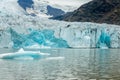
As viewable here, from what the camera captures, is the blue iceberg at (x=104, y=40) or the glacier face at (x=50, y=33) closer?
the glacier face at (x=50, y=33)

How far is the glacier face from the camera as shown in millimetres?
48750

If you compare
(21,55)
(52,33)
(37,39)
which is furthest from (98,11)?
(21,55)

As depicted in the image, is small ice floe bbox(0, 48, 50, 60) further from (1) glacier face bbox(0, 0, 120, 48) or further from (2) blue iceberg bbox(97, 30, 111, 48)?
(2) blue iceberg bbox(97, 30, 111, 48)

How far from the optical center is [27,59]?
84.4 feet

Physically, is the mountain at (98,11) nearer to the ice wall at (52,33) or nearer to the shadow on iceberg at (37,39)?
the ice wall at (52,33)

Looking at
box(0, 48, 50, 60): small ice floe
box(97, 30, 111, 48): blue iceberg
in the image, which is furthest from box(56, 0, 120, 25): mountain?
box(0, 48, 50, 60): small ice floe

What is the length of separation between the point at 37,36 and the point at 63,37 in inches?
174

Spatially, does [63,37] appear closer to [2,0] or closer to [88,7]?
[88,7]

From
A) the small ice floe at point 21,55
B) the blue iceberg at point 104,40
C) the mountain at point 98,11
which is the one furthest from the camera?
the mountain at point 98,11

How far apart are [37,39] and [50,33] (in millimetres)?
2284

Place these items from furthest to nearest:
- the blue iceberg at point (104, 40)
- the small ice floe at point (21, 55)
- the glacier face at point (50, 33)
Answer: the blue iceberg at point (104, 40) → the glacier face at point (50, 33) → the small ice floe at point (21, 55)

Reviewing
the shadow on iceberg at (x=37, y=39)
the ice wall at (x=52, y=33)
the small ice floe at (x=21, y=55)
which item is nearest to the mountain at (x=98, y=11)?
the ice wall at (x=52, y=33)

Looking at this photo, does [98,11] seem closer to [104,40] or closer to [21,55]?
[104,40]

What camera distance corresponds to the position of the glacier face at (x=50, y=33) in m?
48.8
